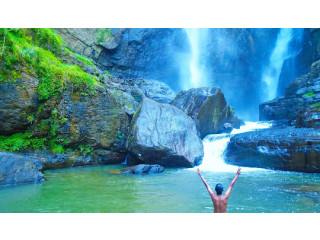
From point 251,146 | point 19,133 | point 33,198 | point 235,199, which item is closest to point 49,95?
point 19,133

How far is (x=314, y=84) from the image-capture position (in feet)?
49.6

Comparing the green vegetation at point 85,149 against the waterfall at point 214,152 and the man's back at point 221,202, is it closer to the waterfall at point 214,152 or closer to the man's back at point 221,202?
the waterfall at point 214,152

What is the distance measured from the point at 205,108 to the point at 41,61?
9090mm

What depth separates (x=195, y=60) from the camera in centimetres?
2648

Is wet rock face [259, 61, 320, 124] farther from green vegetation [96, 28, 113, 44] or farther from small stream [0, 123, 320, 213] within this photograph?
green vegetation [96, 28, 113, 44]

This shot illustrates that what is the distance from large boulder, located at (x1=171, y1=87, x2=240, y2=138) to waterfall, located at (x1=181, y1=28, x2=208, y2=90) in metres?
12.1

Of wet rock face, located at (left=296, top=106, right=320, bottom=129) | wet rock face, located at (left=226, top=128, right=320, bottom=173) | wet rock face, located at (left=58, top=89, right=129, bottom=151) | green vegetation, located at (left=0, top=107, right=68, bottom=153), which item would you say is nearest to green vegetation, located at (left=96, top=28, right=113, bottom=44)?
wet rock face, located at (left=58, top=89, right=129, bottom=151)

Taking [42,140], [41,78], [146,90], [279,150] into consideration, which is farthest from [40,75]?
[146,90]

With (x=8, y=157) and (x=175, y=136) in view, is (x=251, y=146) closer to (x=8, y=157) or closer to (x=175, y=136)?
(x=175, y=136)

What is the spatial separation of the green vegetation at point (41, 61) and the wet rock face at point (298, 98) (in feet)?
43.1

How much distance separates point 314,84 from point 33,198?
17627mm

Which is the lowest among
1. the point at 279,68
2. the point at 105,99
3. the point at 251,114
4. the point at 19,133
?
the point at 251,114

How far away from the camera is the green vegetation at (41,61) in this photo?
7.94 meters

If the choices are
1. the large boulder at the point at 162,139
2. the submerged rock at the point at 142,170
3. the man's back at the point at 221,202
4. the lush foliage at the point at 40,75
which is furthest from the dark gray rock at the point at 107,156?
the man's back at the point at 221,202
